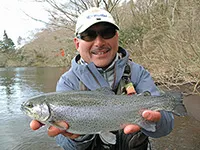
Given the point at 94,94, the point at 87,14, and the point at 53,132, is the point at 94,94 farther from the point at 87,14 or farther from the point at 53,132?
the point at 87,14

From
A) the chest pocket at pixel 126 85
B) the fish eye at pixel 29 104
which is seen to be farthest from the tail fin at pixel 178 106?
the fish eye at pixel 29 104

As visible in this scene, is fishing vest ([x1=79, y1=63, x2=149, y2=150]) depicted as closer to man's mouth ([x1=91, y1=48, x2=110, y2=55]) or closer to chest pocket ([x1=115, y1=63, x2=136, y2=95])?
chest pocket ([x1=115, y1=63, x2=136, y2=95])

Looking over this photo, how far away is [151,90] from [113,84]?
383mm

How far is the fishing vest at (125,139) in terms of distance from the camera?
2.32 m

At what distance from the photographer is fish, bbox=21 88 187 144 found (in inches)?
80.0

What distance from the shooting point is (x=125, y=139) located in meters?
2.35

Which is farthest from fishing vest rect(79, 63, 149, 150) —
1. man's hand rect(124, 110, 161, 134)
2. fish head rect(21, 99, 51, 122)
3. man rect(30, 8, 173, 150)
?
fish head rect(21, 99, 51, 122)

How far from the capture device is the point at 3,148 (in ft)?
25.4

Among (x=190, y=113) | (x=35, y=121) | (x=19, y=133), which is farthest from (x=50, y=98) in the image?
(x=190, y=113)

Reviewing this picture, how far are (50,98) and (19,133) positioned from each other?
25.4ft

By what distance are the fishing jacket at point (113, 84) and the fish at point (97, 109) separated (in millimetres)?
176

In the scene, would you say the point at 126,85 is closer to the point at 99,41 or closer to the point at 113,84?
the point at 113,84

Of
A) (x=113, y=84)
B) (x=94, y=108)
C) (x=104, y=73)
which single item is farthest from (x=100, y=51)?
(x=94, y=108)

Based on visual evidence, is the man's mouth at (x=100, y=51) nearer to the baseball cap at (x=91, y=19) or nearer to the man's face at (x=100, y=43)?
the man's face at (x=100, y=43)
